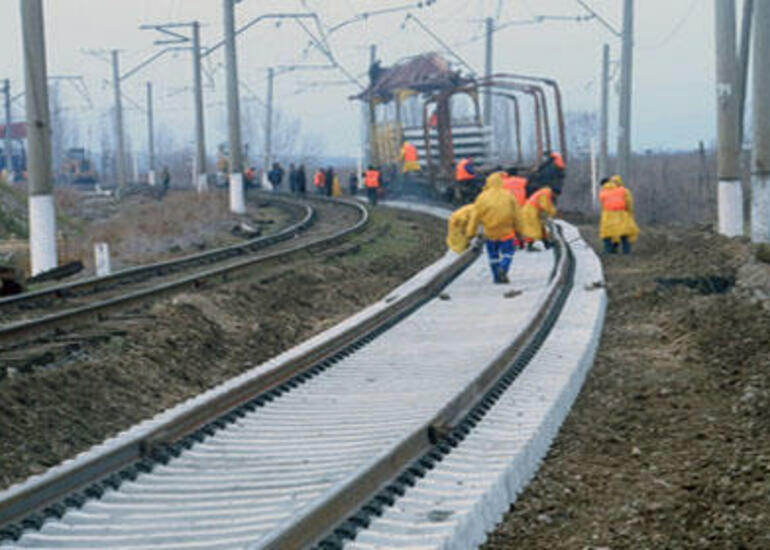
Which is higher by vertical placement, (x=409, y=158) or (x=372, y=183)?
(x=409, y=158)

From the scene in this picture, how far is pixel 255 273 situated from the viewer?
637 inches

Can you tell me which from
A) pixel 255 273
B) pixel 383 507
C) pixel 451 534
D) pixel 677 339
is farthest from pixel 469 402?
pixel 255 273

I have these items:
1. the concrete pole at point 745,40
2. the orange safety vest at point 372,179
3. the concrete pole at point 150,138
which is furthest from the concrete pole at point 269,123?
Answer: the concrete pole at point 745,40

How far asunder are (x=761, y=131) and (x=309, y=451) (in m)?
13.9

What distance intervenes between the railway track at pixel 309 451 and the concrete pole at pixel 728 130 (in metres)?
9.11

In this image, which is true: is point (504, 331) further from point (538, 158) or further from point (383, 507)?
point (538, 158)

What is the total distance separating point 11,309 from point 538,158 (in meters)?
17.2

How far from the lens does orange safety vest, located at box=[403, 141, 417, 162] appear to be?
105 feet

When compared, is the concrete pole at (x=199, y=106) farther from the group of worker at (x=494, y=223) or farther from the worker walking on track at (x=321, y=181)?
the group of worker at (x=494, y=223)

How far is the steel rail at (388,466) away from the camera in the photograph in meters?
4.48

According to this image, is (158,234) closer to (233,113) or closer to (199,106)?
(233,113)

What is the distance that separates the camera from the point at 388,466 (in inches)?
218

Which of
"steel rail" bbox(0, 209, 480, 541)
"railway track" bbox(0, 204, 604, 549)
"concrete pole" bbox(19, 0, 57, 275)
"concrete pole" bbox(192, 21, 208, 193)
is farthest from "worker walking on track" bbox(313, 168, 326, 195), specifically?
"steel rail" bbox(0, 209, 480, 541)

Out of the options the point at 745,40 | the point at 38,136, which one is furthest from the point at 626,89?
the point at 38,136
